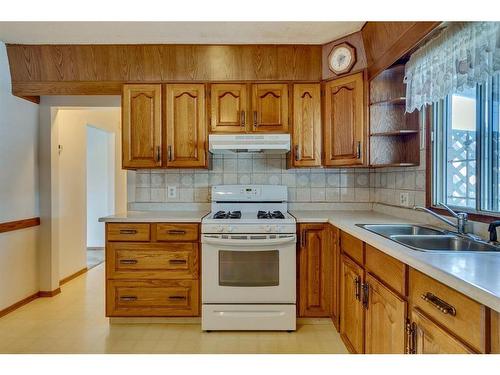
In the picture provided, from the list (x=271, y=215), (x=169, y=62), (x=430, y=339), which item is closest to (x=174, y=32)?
(x=169, y=62)

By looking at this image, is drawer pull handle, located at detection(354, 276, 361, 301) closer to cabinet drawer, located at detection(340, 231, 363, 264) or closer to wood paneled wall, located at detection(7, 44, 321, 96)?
cabinet drawer, located at detection(340, 231, 363, 264)

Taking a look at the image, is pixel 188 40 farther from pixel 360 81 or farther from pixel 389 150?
pixel 389 150

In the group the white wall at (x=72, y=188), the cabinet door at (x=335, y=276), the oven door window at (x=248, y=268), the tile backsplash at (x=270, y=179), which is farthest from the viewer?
the white wall at (x=72, y=188)

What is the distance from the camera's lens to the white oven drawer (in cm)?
248

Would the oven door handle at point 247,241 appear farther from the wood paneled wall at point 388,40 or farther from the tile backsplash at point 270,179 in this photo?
the wood paneled wall at point 388,40

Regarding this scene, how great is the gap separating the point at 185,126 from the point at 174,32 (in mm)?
718

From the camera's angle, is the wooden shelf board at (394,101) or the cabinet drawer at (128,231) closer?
the wooden shelf board at (394,101)

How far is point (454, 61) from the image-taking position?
5.48 feet

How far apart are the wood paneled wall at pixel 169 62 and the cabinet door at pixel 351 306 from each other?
160cm

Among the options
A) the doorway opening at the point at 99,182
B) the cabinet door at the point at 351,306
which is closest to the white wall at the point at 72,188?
the doorway opening at the point at 99,182

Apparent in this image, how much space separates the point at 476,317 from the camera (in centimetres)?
94

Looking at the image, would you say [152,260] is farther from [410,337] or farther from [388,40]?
[388,40]

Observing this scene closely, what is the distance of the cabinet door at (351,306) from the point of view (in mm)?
1938

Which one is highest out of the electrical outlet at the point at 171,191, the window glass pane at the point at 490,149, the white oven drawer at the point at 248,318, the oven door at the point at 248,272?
the window glass pane at the point at 490,149
